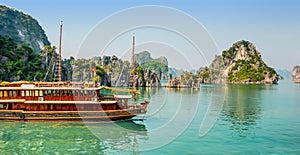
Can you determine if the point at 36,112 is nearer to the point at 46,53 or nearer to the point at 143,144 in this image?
the point at 143,144

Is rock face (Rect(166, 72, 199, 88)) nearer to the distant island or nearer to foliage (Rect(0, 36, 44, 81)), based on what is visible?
the distant island

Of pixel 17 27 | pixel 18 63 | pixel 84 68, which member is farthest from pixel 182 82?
pixel 17 27

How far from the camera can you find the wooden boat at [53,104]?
94.6ft

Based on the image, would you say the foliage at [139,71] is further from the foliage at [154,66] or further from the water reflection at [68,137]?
the water reflection at [68,137]

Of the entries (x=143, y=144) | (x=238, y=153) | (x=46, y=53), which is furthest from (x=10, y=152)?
(x=46, y=53)

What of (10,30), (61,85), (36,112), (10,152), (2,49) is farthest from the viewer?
(10,30)

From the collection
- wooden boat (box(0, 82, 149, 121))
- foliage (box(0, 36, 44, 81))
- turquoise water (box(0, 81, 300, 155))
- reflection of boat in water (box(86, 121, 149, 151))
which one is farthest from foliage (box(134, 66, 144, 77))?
wooden boat (box(0, 82, 149, 121))

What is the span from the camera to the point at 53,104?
1142 inches

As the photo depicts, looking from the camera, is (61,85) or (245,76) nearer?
(61,85)

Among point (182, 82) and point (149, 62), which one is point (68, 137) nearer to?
point (149, 62)

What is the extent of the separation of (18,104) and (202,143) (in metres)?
17.8

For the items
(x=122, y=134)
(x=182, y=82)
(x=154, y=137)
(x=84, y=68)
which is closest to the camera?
(x=154, y=137)

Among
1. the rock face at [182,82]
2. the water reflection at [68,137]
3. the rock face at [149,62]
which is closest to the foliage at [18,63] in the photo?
the rock face at [149,62]

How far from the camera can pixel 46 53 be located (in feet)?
298
